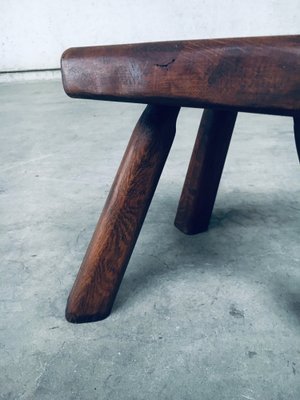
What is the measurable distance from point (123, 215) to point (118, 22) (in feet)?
13.5

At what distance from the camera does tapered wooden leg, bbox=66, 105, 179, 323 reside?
75 cm

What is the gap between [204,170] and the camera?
1.07 m

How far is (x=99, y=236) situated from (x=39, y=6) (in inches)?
172

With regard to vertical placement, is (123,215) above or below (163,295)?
above

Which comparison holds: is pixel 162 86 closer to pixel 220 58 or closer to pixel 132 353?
pixel 220 58

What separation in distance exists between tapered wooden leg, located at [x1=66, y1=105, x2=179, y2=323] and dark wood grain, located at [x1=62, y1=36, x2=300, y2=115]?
11cm

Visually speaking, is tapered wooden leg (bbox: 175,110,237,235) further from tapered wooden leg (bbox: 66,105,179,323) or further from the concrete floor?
tapered wooden leg (bbox: 66,105,179,323)

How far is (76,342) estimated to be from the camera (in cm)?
75

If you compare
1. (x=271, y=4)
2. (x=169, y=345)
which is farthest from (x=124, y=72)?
(x=271, y=4)

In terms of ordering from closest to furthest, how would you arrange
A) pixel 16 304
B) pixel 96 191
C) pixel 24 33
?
1. pixel 16 304
2. pixel 96 191
3. pixel 24 33

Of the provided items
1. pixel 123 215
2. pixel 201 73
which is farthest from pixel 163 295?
pixel 201 73

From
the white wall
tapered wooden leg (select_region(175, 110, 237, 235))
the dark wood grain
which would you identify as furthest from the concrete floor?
the white wall

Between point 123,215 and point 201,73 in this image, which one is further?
point 123,215

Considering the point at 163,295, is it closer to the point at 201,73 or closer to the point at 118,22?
the point at 201,73
